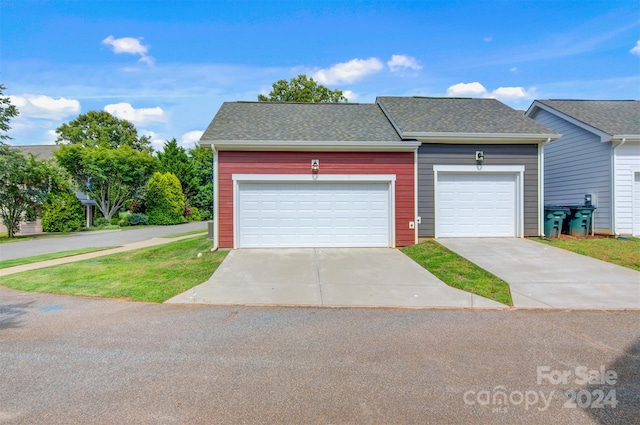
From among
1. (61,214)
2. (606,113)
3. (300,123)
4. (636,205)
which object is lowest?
(61,214)

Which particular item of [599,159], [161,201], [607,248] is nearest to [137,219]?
[161,201]

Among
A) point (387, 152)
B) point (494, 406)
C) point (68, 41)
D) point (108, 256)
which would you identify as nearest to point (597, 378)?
point (494, 406)

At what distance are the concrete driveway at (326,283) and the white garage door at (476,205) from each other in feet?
8.87

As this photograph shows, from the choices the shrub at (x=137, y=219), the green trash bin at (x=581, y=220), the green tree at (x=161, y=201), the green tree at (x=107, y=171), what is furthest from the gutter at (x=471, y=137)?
the shrub at (x=137, y=219)

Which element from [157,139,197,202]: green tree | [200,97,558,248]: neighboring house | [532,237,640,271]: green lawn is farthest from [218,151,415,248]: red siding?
[157,139,197,202]: green tree

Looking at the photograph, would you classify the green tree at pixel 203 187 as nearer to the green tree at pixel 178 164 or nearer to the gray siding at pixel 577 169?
the green tree at pixel 178 164

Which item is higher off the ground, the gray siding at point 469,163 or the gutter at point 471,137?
the gutter at point 471,137

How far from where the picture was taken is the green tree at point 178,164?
30141mm

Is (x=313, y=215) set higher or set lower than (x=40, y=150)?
lower

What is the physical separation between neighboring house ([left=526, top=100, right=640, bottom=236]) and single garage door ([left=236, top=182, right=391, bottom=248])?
7.28m

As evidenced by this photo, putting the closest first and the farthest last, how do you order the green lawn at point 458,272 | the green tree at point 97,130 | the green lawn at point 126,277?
the green lawn at point 458,272 → the green lawn at point 126,277 → the green tree at point 97,130

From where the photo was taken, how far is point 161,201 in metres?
26.2

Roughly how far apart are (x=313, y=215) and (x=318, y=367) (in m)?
7.06

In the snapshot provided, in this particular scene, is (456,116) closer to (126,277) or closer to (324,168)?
(324,168)
